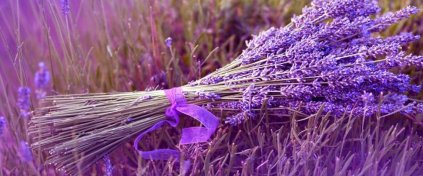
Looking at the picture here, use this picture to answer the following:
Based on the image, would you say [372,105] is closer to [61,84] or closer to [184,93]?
[184,93]

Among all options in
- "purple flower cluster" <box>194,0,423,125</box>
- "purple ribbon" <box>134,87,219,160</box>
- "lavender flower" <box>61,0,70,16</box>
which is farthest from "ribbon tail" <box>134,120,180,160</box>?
"lavender flower" <box>61,0,70,16</box>

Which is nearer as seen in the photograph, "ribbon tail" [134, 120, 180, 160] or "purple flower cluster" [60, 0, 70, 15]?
"ribbon tail" [134, 120, 180, 160]

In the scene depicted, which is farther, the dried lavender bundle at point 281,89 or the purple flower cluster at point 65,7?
the purple flower cluster at point 65,7

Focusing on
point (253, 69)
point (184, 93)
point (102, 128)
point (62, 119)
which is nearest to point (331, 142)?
point (253, 69)

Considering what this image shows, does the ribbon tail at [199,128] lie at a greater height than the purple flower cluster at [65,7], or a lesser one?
lesser

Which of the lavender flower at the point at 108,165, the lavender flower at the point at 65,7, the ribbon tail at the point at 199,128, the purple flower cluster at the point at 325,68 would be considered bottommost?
the lavender flower at the point at 108,165

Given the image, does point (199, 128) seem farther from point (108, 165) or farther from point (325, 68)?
point (325, 68)

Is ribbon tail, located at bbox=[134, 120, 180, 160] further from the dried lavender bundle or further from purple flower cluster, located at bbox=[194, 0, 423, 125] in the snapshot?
purple flower cluster, located at bbox=[194, 0, 423, 125]

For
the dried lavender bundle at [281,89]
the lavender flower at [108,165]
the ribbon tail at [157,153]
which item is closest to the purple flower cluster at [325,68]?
the dried lavender bundle at [281,89]

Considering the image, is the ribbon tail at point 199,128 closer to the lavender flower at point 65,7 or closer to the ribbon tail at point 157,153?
the ribbon tail at point 157,153
